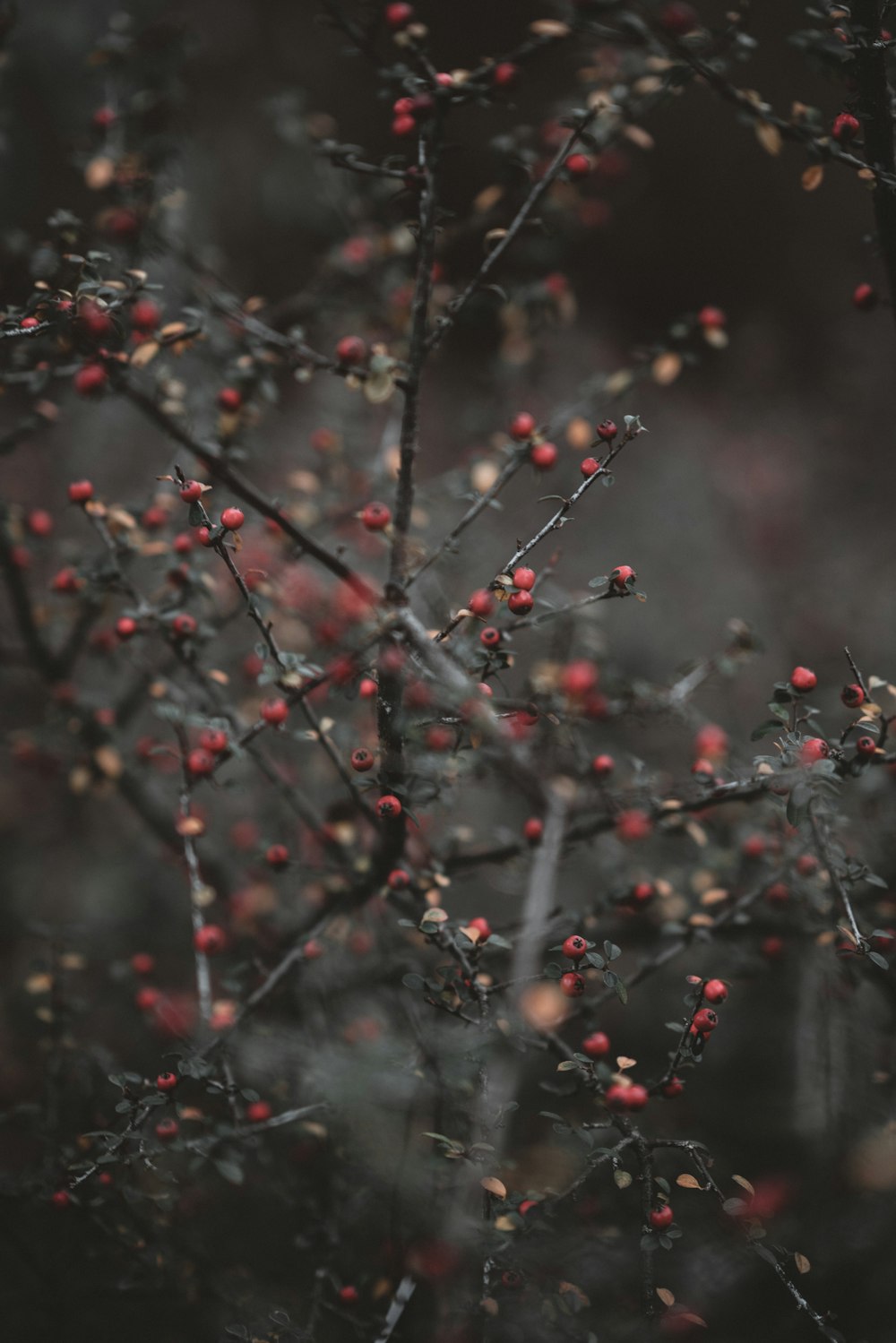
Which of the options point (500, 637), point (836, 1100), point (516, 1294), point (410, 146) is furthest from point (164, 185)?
point (836, 1100)

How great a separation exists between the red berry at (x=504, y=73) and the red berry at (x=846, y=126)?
50 centimetres

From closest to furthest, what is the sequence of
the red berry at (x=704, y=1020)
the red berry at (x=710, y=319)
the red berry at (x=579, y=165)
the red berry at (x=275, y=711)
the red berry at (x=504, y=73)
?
the red berry at (x=704, y=1020)
the red berry at (x=275, y=711)
the red berry at (x=504, y=73)
the red berry at (x=579, y=165)
the red berry at (x=710, y=319)

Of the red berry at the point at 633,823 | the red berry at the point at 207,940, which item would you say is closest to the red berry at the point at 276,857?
the red berry at the point at 207,940

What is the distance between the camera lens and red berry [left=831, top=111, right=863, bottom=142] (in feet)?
3.73

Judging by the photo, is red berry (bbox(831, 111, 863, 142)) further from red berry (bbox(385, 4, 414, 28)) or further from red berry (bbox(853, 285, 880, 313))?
red berry (bbox(385, 4, 414, 28))

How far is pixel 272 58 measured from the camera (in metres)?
3.30

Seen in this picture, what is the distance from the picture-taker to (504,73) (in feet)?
4.06

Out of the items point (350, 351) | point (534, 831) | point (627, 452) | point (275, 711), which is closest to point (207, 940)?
point (275, 711)

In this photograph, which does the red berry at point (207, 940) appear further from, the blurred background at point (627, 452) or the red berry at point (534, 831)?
the red berry at point (534, 831)

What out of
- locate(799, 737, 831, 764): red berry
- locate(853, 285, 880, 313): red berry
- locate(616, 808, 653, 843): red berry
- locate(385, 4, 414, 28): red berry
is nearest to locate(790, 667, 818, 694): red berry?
locate(799, 737, 831, 764): red berry

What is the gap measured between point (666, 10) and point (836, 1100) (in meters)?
2.08

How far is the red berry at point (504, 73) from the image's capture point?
1.22 m

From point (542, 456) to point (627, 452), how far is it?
2870mm

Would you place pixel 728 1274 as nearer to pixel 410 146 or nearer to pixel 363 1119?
pixel 363 1119
